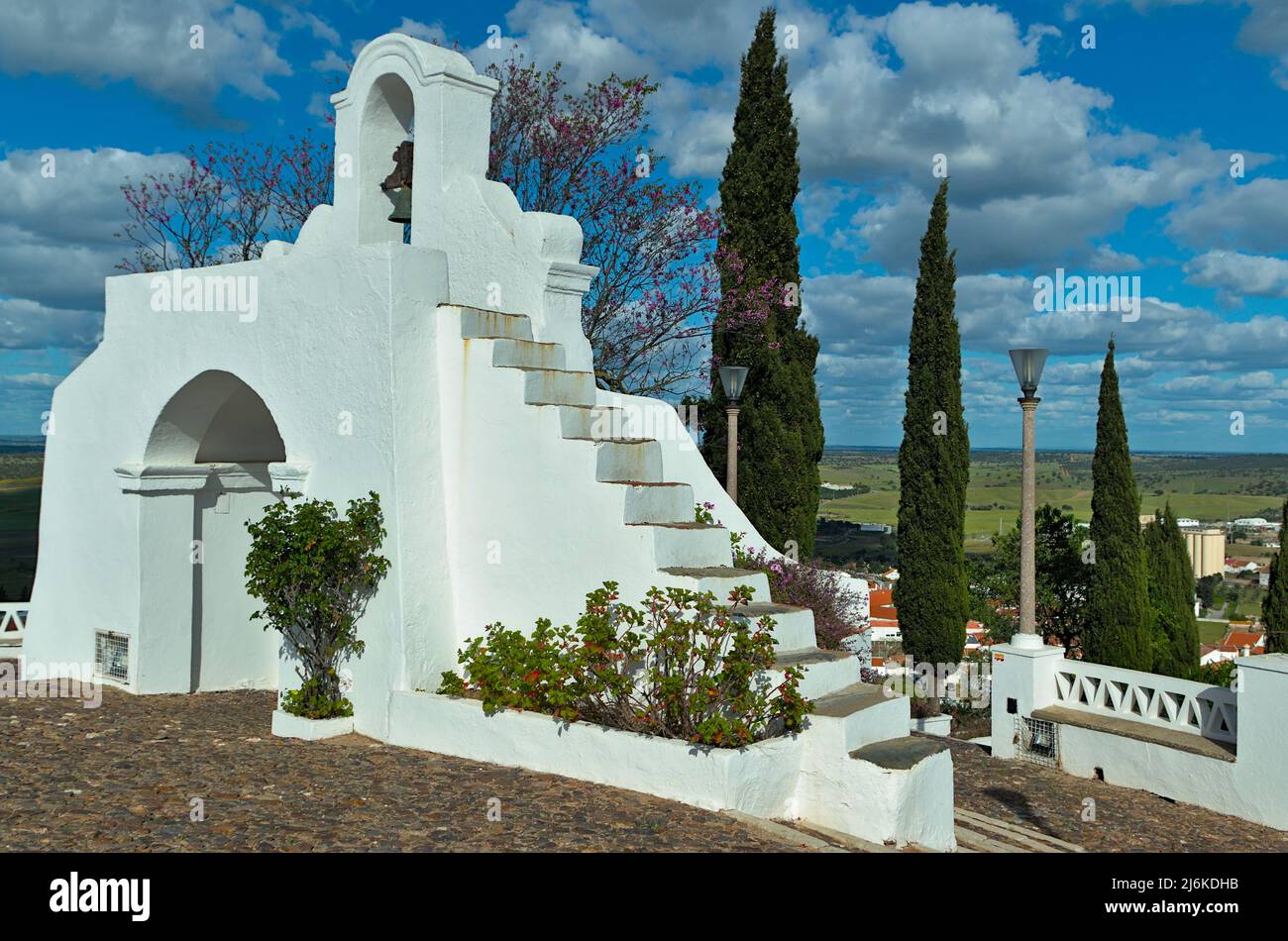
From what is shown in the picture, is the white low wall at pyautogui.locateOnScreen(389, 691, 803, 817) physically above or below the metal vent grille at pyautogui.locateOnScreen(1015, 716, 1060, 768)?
above

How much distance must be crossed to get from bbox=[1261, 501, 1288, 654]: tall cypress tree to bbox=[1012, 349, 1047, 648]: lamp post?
7.96 m

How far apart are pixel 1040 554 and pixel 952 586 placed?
5.47 feet

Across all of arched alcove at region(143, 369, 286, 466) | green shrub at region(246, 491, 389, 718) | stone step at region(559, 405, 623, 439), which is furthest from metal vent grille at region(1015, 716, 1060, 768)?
arched alcove at region(143, 369, 286, 466)

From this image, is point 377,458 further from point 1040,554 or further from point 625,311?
point 1040,554

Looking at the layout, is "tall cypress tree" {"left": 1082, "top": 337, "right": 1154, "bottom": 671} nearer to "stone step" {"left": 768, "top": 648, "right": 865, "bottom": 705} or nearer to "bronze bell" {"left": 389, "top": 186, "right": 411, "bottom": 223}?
"stone step" {"left": 768, "top": 648, "right": 865, "bottom": 705}

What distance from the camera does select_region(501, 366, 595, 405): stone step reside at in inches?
271

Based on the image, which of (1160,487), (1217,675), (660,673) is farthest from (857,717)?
(1160,487)

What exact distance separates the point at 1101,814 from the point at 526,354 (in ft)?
18.6

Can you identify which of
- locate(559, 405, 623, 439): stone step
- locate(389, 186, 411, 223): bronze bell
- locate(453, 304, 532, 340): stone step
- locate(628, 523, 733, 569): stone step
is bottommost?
locate(628, 523, 733, 569): stone step

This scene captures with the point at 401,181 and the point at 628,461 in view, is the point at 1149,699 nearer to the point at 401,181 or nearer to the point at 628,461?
the point at 628,461

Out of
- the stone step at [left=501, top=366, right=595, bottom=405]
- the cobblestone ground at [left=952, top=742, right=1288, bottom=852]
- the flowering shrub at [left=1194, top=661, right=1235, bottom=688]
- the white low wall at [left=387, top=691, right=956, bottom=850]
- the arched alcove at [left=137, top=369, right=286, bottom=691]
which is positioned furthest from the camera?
the flowering shrub at [left=1194, top=661, right=1235, bottom=688]

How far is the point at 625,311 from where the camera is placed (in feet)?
47.4

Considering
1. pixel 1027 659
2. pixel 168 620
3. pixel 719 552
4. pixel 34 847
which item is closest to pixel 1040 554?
pixel 1027 659

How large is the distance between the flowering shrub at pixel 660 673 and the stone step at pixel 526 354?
1701 millimetres
